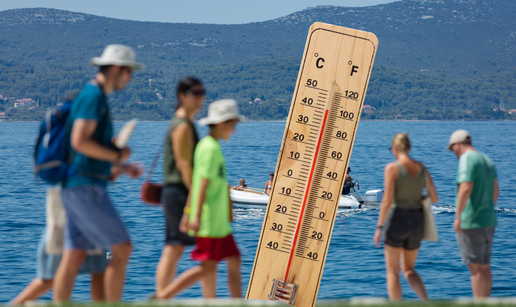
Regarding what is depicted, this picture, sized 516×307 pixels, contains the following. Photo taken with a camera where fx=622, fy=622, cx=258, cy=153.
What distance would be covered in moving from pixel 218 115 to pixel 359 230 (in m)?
21.6

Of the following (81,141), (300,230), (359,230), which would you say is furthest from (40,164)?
(359,230)

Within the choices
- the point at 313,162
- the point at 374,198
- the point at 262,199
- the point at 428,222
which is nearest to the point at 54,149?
the point at 428,222

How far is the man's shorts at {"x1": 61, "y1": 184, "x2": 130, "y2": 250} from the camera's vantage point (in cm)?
425

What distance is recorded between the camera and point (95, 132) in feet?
13.9

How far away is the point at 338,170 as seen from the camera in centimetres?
719

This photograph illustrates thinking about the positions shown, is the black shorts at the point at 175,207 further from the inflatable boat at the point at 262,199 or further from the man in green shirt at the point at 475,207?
the inflatable boat at the point at 262,199

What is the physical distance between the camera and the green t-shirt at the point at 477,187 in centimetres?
580

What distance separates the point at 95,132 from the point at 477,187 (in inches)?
142

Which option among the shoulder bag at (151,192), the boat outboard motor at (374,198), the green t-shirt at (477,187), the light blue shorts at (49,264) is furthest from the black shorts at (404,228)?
the boat outboard motor at (374,198)

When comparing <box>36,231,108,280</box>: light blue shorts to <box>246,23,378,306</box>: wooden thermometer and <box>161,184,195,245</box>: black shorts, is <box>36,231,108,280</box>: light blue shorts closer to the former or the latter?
<box>161,184,195,245</box>: black shorts

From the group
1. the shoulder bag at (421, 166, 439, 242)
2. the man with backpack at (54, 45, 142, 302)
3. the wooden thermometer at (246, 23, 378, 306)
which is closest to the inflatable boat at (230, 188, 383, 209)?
the wooden thermometer at (246, 23, 378, 306)

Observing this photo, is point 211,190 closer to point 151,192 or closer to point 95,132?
point 151,192

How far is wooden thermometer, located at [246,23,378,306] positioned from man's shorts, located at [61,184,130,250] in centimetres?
Result: 313

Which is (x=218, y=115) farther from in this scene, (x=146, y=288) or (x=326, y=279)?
(x=326, y=279)
